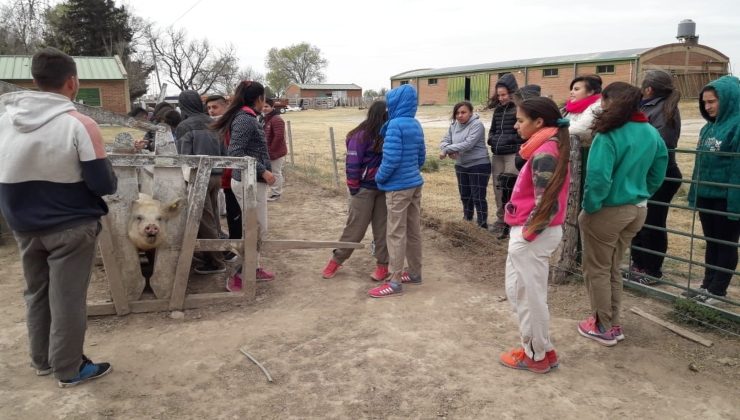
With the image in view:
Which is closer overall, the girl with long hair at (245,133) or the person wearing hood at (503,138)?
the girl with long hair at (245,133)

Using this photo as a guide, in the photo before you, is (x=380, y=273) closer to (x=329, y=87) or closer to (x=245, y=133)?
(x=245, y=133)

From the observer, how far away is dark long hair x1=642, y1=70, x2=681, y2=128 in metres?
4.50

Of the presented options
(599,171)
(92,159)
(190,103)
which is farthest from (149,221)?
(599,171)

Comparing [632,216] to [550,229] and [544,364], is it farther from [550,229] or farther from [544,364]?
[544,364]

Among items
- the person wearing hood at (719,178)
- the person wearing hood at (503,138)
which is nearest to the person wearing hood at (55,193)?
the person wearing hood at (719,178)

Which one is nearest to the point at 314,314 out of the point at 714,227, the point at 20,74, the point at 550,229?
the point at 550,229

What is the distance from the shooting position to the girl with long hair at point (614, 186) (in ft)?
11.0

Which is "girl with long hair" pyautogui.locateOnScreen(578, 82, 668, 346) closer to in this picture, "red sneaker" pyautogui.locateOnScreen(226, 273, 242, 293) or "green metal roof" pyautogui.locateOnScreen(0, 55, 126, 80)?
"red sneaker" pyautogui.locateOnScreen(226, 273, 242, 293)

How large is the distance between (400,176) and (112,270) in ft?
7.65

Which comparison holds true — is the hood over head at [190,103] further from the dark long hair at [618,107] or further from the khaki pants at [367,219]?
the dark long hair at [618,107]

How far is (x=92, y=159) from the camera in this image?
2844 mm

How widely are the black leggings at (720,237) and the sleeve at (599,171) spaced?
139 cm

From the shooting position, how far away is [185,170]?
4363mm

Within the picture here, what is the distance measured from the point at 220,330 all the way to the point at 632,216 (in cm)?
293
